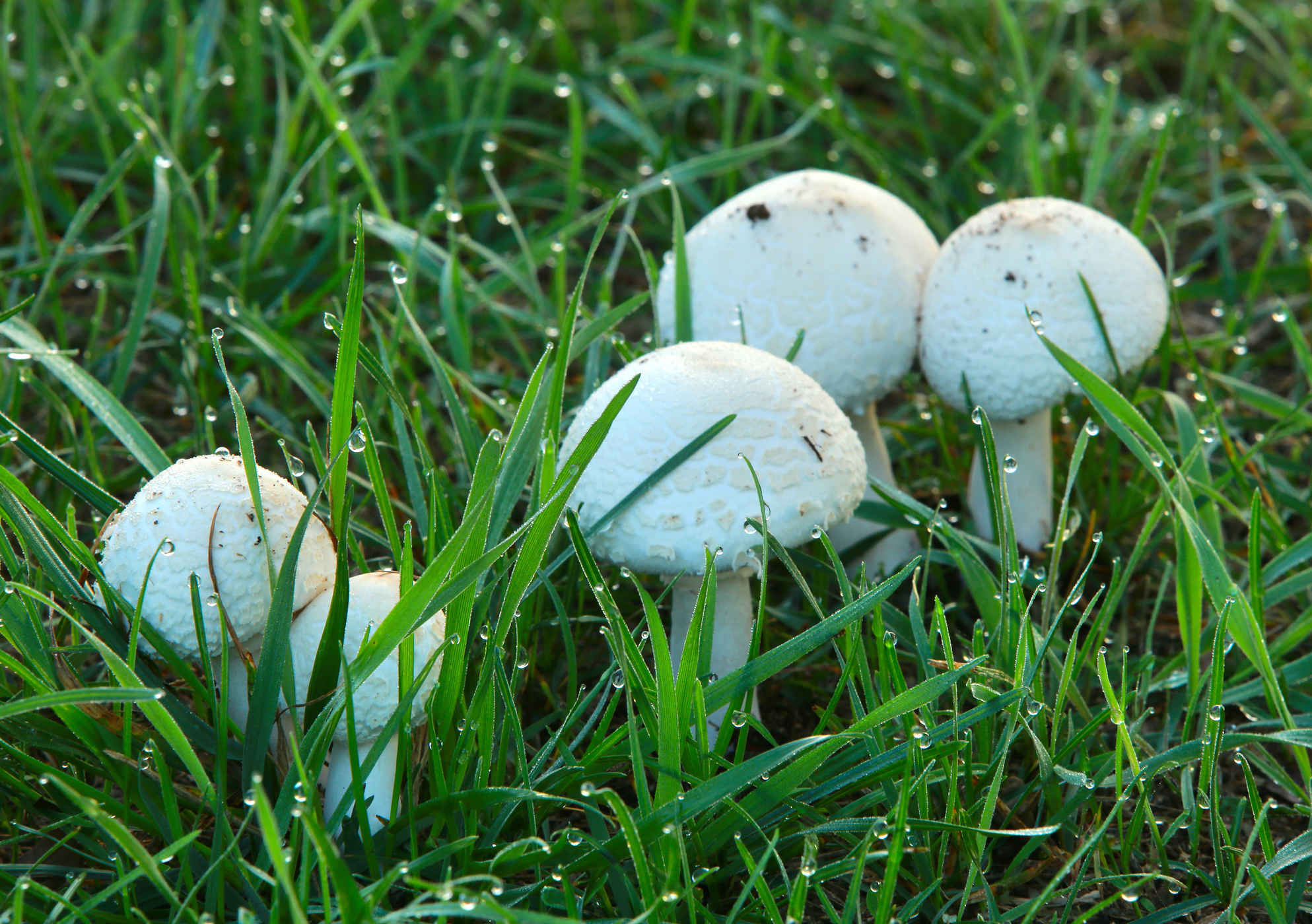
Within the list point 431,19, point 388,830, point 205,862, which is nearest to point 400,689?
point 388,830

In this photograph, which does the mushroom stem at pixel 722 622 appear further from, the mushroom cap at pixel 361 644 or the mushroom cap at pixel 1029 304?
the mushroom cap at pixel 1029 304

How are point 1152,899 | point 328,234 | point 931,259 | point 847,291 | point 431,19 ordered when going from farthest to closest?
point 431,19, point 328,234, point 931,259, point 847,291, point 1152,899

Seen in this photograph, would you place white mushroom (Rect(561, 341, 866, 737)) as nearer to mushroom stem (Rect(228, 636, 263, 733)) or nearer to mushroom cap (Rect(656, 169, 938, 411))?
mushroom cap (Rect(656, 169, 938, 411))

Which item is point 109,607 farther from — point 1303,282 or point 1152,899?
point 1303,282

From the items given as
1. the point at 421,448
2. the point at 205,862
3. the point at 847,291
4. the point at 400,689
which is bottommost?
the point at 205,862

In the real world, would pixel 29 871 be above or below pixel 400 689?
below

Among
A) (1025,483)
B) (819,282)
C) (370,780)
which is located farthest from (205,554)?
(1025,483)

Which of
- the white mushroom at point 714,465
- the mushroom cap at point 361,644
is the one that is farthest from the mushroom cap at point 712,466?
the mushroom cap at point 361,644
